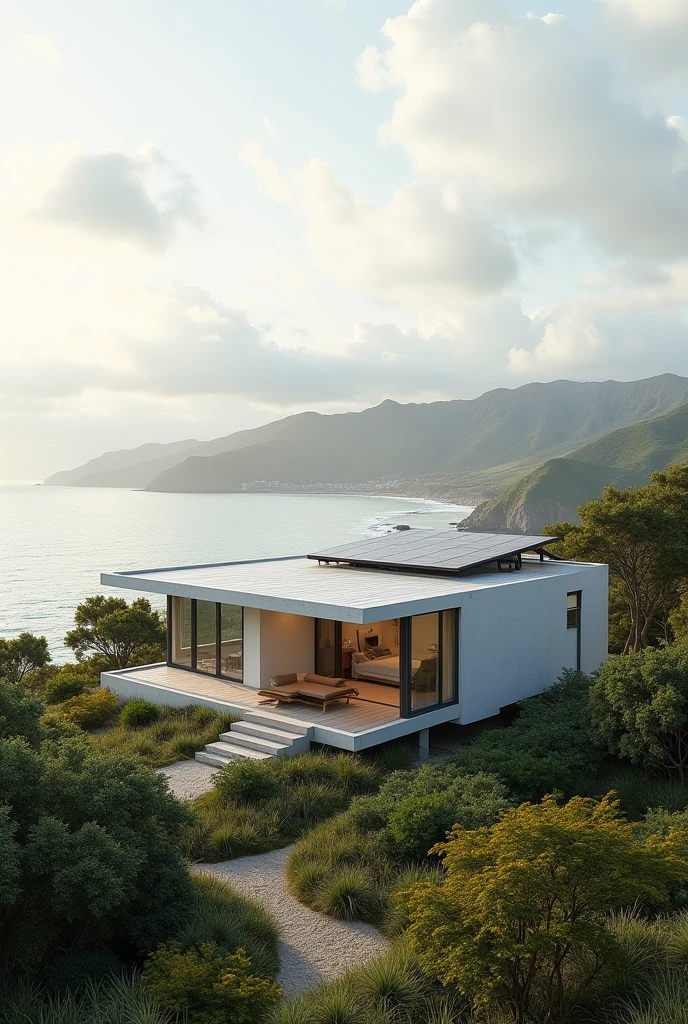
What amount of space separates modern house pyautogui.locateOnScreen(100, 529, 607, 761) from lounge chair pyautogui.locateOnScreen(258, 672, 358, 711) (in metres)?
0.04

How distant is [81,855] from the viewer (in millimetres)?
5785

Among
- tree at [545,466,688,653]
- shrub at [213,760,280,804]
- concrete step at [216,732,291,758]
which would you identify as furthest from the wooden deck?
tree at [545,466,688,653]

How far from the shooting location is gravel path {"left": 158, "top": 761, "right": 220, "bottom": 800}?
37.0 feet

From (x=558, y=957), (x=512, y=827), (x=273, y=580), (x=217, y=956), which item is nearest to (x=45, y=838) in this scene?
(x=217, y=956)

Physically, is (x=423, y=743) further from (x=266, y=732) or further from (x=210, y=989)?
(x=210, y=989)

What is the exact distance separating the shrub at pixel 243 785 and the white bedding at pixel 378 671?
5562 mm

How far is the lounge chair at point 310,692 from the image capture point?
14.1 meters

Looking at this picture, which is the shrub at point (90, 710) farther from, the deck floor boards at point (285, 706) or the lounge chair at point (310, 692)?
the lounge chair at point (310, 692)

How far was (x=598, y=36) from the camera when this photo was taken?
1449 centimetres

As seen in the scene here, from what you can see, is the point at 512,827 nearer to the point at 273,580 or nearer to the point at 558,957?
the point at 558,957

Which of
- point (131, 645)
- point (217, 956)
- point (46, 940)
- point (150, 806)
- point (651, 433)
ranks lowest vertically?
point (131, 645)

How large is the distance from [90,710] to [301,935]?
915cm

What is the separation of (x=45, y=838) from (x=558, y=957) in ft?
14.2

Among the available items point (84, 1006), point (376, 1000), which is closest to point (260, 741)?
point (376, 1000)
